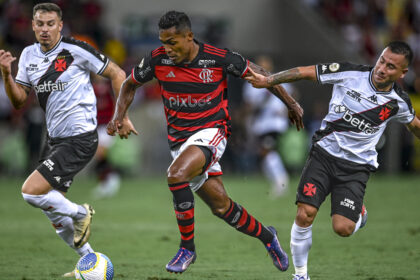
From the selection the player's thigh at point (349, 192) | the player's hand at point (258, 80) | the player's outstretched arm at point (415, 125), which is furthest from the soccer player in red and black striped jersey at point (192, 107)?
the player's outstretched arm at point (415, 125)

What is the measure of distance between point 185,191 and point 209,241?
3.45m

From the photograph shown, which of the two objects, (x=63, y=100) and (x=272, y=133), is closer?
(x=63, y=100)

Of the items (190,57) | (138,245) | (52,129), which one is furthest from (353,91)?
(138,245)

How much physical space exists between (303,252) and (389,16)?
1951cm

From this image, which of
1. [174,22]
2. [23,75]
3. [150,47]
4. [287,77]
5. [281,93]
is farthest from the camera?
[150,47]

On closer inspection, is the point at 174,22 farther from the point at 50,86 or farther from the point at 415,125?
the point at 415,125

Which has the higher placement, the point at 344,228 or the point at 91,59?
the point at 91,59

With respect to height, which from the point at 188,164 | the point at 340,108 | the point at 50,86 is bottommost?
the point at 188,164

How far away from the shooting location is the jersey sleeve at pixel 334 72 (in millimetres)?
7152

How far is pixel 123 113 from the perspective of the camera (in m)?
7.61

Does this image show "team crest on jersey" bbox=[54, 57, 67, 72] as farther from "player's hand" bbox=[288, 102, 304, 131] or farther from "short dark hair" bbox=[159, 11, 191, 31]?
"player's hand" bbox=[288, 102, 304, 131]

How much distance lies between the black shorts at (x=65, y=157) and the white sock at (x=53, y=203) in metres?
0.15

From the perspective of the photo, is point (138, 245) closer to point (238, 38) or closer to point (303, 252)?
point (303, 252)

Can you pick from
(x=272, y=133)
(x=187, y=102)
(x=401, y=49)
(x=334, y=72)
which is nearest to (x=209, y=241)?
(x=187, y=102)
